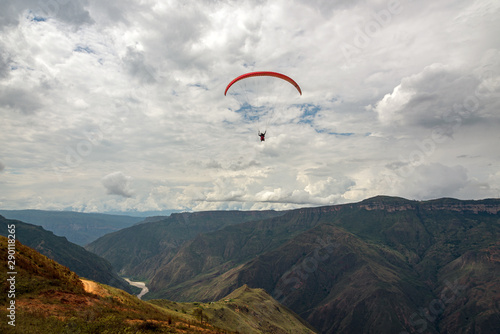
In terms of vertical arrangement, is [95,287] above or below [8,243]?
below

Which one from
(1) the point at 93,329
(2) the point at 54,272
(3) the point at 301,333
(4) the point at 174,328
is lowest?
(3) the point at 301,333

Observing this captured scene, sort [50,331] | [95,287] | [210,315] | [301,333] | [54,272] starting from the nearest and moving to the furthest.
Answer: [50,331] → [54,272] → [95,287] → [210,315] → [301,333]

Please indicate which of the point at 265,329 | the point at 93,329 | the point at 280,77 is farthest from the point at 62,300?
the point at 265,329

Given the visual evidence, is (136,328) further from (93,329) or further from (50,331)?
(50,331)

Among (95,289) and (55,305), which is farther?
(95,289)

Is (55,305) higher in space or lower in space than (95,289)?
higher

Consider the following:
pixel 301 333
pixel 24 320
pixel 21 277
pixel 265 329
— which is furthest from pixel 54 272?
pixel 301 333

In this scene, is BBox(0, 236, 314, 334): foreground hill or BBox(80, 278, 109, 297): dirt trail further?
BBox(80, 278, 109, 297): dirt trail

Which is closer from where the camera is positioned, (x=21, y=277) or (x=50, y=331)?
(x=50, y=331)

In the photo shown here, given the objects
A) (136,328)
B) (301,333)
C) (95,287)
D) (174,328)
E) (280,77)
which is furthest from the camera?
(301,333)

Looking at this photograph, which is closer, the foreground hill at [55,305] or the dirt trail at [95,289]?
the foreground hill at [55,305]
